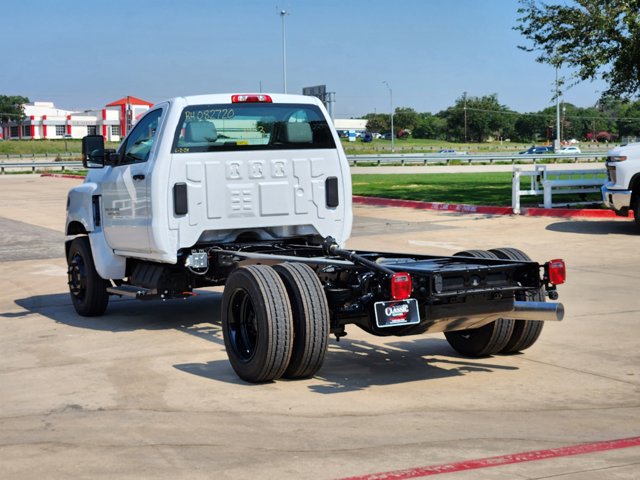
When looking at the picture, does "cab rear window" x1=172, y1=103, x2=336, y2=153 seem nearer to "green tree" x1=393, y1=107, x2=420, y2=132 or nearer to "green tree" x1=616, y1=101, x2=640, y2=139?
"green tree" x1=616, y1=101, x2=640, y2=139

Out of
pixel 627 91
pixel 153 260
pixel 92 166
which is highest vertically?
pixel 627 91

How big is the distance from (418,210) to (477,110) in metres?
131

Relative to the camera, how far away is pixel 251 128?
9.47 meters

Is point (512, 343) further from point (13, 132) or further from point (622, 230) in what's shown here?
point (13, 132)

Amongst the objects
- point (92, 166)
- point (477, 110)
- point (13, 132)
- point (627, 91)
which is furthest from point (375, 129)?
point (92, 166)

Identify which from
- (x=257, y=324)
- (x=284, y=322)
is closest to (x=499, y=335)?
(x=284, y=322)

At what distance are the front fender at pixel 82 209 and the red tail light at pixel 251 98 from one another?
208 cm

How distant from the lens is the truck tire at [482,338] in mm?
7906

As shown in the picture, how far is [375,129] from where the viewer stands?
579 feet

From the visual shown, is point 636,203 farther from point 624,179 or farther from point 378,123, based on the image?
point 378,123

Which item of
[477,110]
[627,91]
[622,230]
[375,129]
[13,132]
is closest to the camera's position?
[622,230]

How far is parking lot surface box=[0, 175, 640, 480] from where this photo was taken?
543 cm

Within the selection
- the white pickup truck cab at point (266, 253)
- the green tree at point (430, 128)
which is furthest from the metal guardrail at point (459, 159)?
the green tree at point (430, 128)

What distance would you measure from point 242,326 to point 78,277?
145 inches
